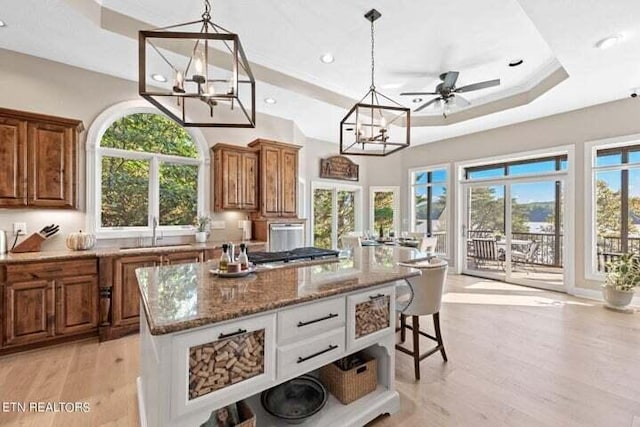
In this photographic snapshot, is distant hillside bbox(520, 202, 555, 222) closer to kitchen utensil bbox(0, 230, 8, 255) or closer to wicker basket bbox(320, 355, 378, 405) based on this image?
wicker basket bbox(320, 355, 378, 405)

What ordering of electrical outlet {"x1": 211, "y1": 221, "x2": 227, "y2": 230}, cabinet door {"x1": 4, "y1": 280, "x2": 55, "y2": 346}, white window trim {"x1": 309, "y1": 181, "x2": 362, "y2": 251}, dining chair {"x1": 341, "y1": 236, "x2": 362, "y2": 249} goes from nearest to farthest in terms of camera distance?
1. cabinet door {"x1": 4, "y1": 280, "x2": 55, "y2": 346}
2. electrical outlet {"x1": 211, "y1": 221, "x2": 227, "y2": 230}
3. dining chair {"x1": 341, "y1": 236, "x2": 362, "y2": 249}
4. white window trim {"x1": 309, "y1": 181, "x2": 362, "y2": 251}

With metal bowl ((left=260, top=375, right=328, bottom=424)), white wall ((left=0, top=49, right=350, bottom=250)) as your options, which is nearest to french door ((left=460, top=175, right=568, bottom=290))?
metal bowl ((left=260, top=375, right=328, bottom=424))

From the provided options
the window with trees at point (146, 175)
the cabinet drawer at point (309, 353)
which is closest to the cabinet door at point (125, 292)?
the window with trees at point (146, 175)

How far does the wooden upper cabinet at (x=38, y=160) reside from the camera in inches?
120

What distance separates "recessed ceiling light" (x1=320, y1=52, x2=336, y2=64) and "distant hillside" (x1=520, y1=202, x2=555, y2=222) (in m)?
4.58

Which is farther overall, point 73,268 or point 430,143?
point 430,143

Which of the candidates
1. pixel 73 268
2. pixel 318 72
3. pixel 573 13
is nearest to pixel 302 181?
pixel 318 72

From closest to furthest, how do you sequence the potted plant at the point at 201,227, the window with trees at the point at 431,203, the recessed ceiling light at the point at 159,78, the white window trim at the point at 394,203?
the recessed ceiling light at the point at 159,78
the potted plant at the point at 201,227
the window with trees at the point at 431,203
the white window trim at the point at 394,203

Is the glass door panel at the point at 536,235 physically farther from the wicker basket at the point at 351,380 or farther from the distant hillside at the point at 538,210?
the wicker basket at the point at 351,380

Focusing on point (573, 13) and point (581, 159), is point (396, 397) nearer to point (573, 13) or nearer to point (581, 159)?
point (573, 13)

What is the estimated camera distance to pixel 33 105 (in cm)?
339

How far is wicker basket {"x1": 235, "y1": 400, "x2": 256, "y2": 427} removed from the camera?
152 cm

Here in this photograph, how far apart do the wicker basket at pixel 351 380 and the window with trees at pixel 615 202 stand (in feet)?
16.1

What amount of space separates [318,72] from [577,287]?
5.42m
